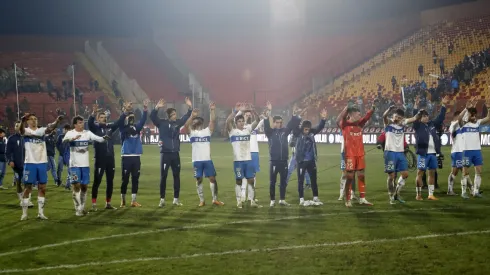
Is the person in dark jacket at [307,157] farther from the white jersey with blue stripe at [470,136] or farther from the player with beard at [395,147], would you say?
the white jersey with blue stripe at [470,136]

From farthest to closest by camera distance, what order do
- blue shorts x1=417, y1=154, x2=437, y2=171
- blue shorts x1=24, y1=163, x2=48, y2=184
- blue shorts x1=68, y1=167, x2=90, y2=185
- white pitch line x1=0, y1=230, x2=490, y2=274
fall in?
blue shorts x1=417, y1=154, x2=437, y2=171
blue shorts x1=68, y1=167, x2=90, y2=185
blue shorts x1=24, y1=163, x2=48, y2=184
white pitch line x1=0, y1=230, x2=490, y2=274

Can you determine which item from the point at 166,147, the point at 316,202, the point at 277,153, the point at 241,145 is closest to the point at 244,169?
the point at 241,145

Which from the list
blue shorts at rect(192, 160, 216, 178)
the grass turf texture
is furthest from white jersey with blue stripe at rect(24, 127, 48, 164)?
blue shorts at rect(192, 160, 216, 178)

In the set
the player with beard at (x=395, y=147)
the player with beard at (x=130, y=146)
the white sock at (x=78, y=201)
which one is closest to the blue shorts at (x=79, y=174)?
the white sock at (x=78, y=201)

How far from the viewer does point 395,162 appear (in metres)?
14.5

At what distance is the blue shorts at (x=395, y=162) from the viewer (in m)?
14.5

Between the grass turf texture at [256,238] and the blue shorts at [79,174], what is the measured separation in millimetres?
842

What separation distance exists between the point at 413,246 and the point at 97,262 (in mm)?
4997

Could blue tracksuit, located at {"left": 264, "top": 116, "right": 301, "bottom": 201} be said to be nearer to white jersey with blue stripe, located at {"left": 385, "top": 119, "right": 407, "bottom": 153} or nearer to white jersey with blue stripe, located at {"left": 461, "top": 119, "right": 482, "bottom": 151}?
white jersey with blue stripe, located at {"left": 385, "top": 119, "right": 407, "bottom": 153}

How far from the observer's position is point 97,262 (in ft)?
30.3

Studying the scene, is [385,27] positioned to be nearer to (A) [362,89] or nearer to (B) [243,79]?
(A) [362,89]

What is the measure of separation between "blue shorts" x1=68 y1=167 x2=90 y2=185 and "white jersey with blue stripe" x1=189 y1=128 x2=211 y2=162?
8.53ft

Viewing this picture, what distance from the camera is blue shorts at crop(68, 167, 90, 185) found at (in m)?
13.8

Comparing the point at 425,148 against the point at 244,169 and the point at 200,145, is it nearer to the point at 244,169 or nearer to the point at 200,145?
the point at 244,169
